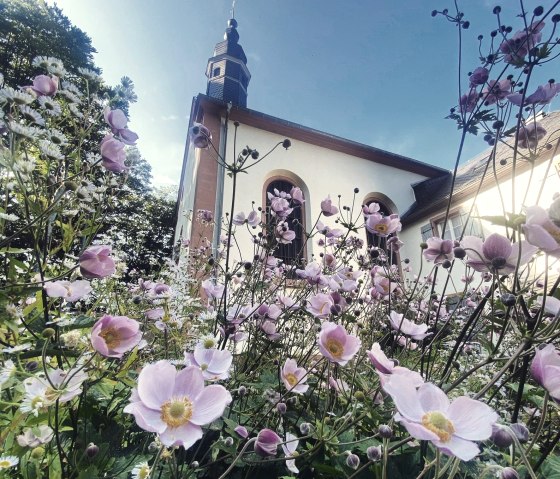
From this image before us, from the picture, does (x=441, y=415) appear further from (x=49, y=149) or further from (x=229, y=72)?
(x=229, y=72)

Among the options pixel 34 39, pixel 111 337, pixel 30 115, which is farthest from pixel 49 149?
pixel 34 39

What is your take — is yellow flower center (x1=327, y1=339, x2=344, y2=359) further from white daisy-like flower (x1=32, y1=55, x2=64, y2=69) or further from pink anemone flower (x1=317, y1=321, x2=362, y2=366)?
white daisy-like flower (x1=32, y1=55, x2=64, y2=69)

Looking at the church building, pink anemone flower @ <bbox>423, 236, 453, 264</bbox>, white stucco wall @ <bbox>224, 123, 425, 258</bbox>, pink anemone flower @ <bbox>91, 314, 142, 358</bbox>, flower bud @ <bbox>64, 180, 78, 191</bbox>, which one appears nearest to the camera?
pink anemone flower @ <bbox>91, 314, 142, 358</bbox>

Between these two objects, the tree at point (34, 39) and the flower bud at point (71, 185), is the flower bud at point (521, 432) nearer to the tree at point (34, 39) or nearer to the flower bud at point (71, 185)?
the flower bud at point (71, 185)

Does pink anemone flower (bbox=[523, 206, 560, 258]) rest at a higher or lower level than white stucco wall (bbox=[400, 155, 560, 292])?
lower

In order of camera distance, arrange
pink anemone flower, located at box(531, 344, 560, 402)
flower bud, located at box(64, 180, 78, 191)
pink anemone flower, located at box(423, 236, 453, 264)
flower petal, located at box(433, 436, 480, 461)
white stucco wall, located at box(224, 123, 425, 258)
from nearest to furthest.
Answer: flower petal, located at box(433, 436, 480, 461) → pink anemone flower, located at box(531, 344, 560, 402) → flower bud, located at box(64, 180, 78, 191) → pink anemone flower, located at box(423, 236, 453, 264) → white stucco wall, located at box(224, 123, 425, 258)

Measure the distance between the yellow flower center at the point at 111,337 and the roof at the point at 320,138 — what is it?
27.5ft

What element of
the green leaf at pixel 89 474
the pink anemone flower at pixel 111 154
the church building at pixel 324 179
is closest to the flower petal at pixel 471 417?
the green leaf at pixel 89 474

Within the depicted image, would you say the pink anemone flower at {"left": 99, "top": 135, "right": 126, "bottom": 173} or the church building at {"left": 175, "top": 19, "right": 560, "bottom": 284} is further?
the church building at {"left": 175, "top": 19, "right": 560, "bottom": 284}

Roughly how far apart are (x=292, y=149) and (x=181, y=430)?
904 cm

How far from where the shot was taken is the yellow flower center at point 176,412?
51 centimetres

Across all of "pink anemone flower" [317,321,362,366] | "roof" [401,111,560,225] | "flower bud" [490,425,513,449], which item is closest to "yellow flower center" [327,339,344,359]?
"pink anemone flower" [317,321,362,366]

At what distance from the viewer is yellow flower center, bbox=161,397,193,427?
0.51 metres

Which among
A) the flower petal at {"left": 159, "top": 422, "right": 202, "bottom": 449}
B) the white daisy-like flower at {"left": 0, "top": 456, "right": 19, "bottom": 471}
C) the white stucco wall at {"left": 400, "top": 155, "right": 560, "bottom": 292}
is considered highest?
the white stucco wall at {"left": 400, "top": 155, "right": 560, "bottom": 292}
